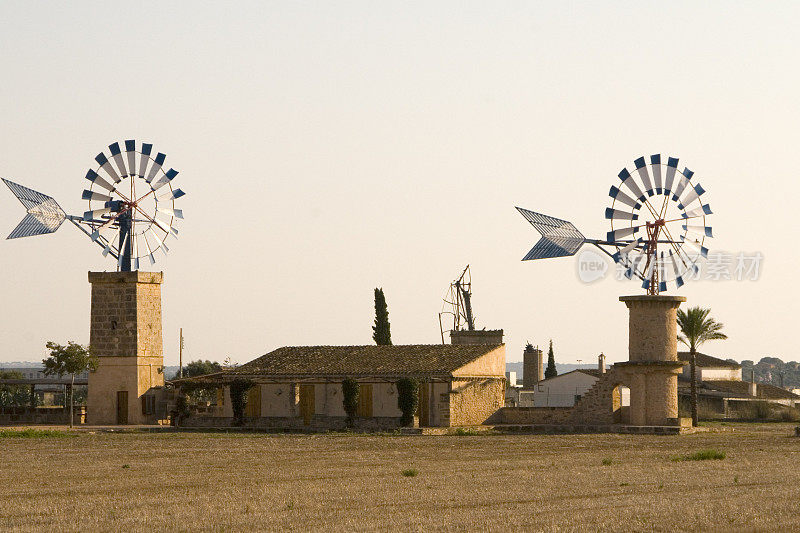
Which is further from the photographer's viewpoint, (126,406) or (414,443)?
(126,406)

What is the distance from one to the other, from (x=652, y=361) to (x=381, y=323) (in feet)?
66.3

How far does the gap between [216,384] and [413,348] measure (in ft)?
28.7

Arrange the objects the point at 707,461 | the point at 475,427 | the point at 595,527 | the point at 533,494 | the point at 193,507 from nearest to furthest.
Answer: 1. the point at 595,527
2. the point at 193,507
3. the point at 533,494
4. the point at 707,461
5. the point at 475,427

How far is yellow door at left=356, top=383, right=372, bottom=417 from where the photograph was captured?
167 ft

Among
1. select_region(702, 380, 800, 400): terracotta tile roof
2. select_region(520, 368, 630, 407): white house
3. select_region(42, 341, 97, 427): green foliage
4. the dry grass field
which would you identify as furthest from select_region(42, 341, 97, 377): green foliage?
select_region(702, 380, 800, 400): terracotta tile roof

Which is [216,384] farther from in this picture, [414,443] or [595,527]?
[595,527]

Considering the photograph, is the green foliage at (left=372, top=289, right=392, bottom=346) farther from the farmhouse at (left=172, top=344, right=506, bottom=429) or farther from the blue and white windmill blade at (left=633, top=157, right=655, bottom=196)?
the blue and white windmill blade at (left=633, top=157, right=655, bottom=196)

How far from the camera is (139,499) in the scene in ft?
69.9

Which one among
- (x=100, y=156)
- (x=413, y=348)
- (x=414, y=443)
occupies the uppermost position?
(x=100, y=156)

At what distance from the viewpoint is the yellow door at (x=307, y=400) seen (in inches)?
2034

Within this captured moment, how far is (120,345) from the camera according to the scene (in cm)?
5306

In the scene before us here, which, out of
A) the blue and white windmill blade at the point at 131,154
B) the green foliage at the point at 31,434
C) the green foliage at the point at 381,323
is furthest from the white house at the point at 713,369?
Answer: the green foliage at the point at 31,434

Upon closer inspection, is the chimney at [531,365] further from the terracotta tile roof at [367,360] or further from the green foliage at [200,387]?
the terracotta tile roof at [367,360]

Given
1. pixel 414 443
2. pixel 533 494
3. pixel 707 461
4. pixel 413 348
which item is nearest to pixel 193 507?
pixel 533 494
